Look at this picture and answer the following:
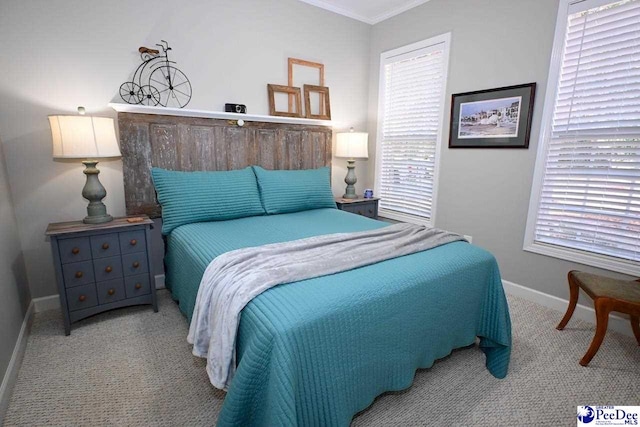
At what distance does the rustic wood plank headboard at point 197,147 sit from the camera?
255 cm

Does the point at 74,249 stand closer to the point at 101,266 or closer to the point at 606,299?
the point at 101,266

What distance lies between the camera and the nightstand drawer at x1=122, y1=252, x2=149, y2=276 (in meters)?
2.28

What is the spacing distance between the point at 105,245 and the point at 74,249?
0.56ft

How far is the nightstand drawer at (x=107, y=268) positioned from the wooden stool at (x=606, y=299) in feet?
10.1

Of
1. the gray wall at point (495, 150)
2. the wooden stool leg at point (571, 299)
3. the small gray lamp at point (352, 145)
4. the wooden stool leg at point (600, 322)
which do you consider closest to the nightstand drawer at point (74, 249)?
the small gray lamp at point (352, 145)

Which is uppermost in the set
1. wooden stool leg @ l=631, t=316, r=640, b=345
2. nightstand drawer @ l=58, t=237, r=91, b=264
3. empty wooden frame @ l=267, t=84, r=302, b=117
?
empty wooden frame @ l=267, t=84, r=302, b=117

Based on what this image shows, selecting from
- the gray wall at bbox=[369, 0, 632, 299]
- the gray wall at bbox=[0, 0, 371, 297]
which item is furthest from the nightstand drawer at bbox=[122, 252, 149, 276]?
the gray wall at bbox=[369, 0, 632, 299]

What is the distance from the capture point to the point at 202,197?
2416mm

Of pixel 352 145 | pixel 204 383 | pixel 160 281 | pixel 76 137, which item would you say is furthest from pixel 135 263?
pixel 352 145

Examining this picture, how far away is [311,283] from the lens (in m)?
1.36

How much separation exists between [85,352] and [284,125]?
246 centimetres

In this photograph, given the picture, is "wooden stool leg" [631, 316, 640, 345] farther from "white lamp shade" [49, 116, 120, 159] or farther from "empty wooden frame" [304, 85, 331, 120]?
"white lamp shade" [49, 116, 120, 159]

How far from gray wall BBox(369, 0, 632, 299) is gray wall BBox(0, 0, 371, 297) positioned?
1.58 meters

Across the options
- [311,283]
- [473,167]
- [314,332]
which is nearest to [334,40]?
[473,167]
